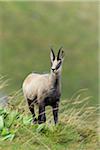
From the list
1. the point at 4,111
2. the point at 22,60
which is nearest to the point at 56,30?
the point at 22,60

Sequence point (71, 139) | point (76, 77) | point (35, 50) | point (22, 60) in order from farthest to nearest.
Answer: point (35, 50)
point (22, 60)
point (76, 77)
point (71, 139)

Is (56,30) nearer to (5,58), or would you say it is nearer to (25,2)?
(25,2)

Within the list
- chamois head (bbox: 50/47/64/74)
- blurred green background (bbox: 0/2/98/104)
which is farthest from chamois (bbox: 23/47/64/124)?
blurred green background (bbox: 0/2/98/104)

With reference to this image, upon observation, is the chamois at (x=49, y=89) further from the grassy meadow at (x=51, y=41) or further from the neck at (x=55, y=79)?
the grassy meadow at (x=51, y=41)

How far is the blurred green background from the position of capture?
33938 millimetres

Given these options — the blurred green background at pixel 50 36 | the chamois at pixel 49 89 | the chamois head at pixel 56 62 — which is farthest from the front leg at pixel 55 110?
the blurred green background at pixel 50 36

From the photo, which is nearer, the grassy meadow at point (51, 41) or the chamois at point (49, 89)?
the chamois at point (49, 89)

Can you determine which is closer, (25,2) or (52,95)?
(52,95)

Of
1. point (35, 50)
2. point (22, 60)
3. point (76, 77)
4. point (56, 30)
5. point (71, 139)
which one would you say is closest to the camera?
point (71, 139)

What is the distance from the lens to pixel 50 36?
A: 40.7 m

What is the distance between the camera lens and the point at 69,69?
1371 inches

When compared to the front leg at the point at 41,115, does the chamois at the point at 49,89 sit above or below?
above

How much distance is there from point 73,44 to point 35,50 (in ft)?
9.18

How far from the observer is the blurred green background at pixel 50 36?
111 feet
